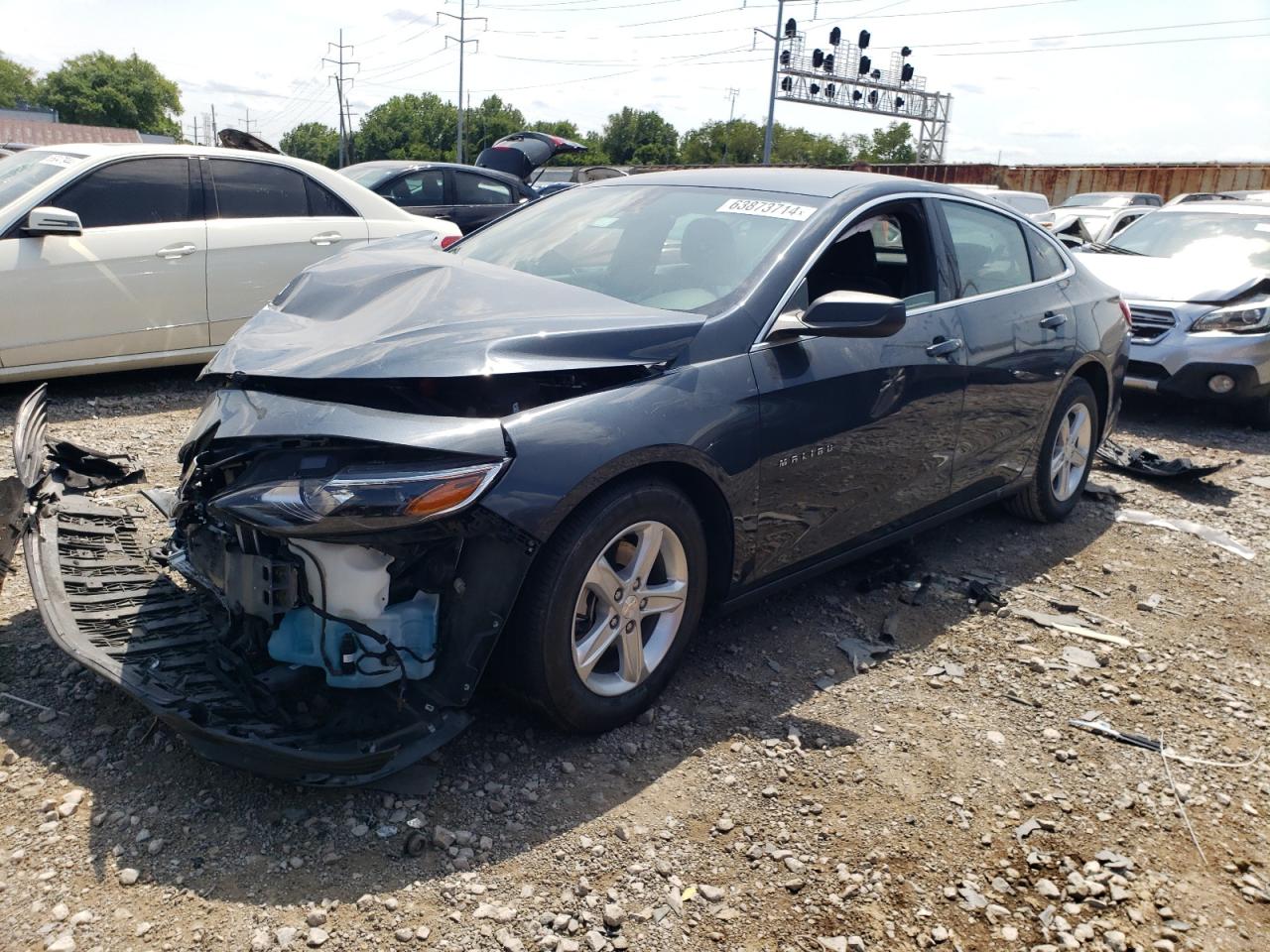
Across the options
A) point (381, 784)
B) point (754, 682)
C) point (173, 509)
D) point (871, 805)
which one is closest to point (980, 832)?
point (871, 805)

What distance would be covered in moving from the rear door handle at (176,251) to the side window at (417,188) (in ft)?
13.6

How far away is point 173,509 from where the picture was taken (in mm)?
3150

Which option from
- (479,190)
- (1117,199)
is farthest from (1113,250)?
(1117,199)

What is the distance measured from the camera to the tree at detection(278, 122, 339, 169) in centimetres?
12268

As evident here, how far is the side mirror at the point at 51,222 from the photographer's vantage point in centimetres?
571

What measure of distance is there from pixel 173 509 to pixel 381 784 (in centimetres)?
115

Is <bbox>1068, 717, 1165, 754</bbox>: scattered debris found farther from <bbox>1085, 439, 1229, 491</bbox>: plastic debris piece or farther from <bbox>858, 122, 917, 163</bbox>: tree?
<bbox>858, 122, 917, 163</bbox>: tree

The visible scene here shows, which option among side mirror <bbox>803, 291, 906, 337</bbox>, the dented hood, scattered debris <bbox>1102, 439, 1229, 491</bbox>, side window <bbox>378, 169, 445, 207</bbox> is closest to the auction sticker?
side mirror <bbox>803, 291, 906, 337</bbox>

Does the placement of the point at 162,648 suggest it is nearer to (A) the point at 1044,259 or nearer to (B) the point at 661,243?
(B) the point at 661,243

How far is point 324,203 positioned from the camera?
283 inches

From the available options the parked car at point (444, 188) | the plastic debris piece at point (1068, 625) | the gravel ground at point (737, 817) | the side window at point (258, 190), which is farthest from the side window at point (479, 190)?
the plastic debris piece at point (1068, 625)

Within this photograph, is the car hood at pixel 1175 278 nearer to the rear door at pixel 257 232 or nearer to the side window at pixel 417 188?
the rear door at pixel 257 232

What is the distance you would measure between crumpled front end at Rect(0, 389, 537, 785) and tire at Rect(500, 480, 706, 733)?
13cm

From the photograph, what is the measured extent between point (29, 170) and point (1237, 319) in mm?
8558
